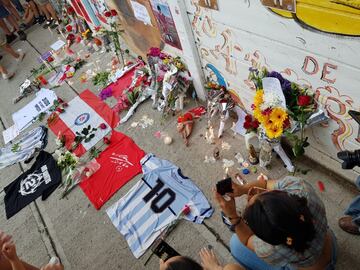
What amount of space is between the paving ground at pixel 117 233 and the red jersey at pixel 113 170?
0.35 feet

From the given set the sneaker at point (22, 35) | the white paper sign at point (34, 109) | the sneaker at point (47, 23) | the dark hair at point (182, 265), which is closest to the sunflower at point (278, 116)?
the dark hair at point (182, 265)

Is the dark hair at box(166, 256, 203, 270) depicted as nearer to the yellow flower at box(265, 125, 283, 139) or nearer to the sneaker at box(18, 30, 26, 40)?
the yellow flower at box(265, 125, 283, 139)

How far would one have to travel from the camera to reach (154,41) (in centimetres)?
494

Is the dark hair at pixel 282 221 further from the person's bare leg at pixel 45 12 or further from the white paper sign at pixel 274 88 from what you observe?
the person's bare leg at pixel 45 12

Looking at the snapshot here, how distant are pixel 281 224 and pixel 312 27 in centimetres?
155

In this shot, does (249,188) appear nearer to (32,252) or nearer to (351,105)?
(351,105)

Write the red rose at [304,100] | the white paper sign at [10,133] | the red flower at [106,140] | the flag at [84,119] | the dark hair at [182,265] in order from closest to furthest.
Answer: the dark hair at [182,265] < the red rose at [304,100] < the red flower at [106,140] < the flag at [84,119] < the white paper sign at [10,133]

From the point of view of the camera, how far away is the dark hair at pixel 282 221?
1.52m

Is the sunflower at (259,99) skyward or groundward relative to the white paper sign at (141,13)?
groundward

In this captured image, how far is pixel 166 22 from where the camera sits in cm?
413

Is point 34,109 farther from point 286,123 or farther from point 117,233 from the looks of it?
point 286,123

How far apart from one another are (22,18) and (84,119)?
634 cm

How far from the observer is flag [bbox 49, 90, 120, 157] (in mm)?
4957

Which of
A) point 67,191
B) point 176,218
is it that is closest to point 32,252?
point 67,191
